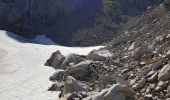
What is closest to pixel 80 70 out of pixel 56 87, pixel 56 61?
pixel 56 87

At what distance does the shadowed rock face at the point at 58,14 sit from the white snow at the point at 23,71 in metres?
7.73

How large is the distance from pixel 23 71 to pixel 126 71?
46.9ft

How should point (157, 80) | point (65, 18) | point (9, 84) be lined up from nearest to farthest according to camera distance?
point (157, 80)
point (9, 84)
point (65, 18)

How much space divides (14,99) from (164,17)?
605 inches

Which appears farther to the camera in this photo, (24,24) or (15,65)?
Result: (24,24)

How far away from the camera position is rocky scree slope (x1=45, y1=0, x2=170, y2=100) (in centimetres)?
1808

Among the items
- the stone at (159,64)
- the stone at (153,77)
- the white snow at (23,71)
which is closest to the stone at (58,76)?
the white snow at (23,71)

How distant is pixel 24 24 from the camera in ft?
208

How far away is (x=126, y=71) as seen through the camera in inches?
929

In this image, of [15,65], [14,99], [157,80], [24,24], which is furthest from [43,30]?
[157,80]

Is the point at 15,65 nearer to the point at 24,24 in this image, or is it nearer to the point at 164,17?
the point at 164,17

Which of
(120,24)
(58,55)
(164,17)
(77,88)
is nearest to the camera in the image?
(77,88)

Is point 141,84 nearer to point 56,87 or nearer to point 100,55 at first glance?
point 56,87

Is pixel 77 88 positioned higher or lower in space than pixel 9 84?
higher
